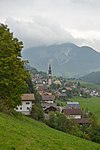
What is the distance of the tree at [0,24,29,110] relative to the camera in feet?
108

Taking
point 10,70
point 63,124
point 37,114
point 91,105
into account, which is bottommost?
point 63,124

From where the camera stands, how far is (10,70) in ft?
110

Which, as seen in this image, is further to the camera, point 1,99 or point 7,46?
point 1,99

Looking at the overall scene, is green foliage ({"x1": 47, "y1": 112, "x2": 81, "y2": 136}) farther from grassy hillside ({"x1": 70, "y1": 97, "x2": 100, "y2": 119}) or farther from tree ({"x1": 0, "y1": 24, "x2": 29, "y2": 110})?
grassy hillside ({"x1": 70, "y1": 97, "x2": 100, "y2": 119})

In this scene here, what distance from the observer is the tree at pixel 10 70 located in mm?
33000

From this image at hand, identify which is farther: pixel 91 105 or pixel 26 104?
pixel 91 105

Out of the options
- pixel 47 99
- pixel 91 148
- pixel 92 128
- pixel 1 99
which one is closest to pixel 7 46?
pixel 1 99

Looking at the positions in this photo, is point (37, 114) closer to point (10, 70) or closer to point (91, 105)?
point (10, 70)

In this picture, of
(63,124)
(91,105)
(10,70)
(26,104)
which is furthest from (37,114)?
(91,105)

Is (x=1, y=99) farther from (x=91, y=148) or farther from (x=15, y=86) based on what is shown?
(x=91, y=148)

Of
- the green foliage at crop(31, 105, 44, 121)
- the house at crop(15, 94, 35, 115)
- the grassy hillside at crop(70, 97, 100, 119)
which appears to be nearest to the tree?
the green foliage at crop(31, 105, 44, 121)

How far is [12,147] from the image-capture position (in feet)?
53.2

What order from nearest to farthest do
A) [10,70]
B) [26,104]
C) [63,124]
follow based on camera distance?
1. [10,70]
2. [63,124]
3. [26,104]

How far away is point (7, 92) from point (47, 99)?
98.1 meters
